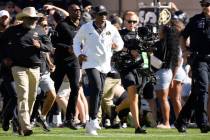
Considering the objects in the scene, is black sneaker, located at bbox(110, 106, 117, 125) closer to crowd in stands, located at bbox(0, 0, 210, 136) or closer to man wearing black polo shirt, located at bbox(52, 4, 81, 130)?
crowd in stands, located at bbox(0, 0, 210, 136)

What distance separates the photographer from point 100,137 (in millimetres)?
16094

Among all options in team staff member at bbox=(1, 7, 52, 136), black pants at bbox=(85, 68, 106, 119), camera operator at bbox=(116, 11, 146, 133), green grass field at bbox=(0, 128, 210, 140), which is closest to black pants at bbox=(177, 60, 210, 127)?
green grass field at bbox=(0, 128, 210, 140)

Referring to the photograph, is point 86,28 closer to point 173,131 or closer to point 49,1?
point 173,131

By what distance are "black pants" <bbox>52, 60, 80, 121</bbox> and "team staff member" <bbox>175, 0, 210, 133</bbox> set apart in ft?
7.97

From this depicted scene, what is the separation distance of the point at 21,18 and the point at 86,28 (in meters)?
1.10

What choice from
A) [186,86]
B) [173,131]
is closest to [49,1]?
[186,86]

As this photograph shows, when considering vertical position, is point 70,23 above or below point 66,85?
above

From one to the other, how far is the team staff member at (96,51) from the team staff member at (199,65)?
123 cm

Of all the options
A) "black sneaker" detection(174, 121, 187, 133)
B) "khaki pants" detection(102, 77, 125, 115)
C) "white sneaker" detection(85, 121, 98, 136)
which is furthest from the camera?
"khaki pants" detection(102, 77, 125, 115)

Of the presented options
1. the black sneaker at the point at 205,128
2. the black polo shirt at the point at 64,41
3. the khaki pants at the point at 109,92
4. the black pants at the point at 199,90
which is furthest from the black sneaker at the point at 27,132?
the khaki pants at the point at 109,92

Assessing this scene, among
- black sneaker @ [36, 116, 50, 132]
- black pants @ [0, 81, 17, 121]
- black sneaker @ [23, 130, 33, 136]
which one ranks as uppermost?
black pants @ [0, 81, 17, 121]

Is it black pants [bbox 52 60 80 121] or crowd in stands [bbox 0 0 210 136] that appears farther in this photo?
black pants [bbox 52 60 80 121]

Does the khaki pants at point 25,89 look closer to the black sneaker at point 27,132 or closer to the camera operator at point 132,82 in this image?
the black sneaker at point 27,132

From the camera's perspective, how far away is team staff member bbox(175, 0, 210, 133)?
16.7 m
